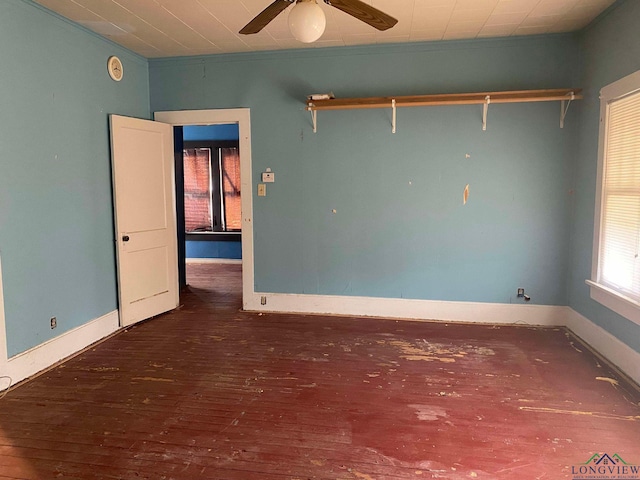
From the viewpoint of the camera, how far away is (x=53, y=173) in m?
3.32

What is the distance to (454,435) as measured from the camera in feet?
7.63

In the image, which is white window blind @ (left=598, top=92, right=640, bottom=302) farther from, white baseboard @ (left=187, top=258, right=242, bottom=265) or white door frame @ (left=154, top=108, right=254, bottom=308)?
white baseboard @ (left=187, top=258, right=242, bottom=265)

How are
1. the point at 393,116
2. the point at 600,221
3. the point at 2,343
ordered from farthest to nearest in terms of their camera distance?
the point at 393,116 → the point at 600,221 → the point at 2,343

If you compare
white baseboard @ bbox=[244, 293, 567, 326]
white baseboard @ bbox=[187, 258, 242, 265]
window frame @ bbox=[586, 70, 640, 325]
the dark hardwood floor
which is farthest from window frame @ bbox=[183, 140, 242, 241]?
window frame @ bbox=[586, 70, 640, 325]

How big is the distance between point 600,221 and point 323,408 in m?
2.68

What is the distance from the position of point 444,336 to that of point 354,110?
2.36 m

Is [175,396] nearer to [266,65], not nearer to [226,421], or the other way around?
[226,421]

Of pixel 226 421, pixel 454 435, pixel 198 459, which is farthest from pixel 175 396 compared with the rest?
pixel 454 435

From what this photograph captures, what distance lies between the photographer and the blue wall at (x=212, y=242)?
7.40 m

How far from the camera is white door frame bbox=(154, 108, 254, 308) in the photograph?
4.46m

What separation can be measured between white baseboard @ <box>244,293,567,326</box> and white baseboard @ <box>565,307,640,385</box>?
0.21m

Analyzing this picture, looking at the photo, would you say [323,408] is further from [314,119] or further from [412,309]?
[314,119]

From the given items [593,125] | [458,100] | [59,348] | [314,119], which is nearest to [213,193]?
[314,119]

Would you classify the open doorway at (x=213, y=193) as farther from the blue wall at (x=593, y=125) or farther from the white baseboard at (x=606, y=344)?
the white baseboard at (x=606, y=344)
